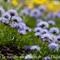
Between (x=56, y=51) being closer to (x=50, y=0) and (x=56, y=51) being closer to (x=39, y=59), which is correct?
(x=39, y=59)

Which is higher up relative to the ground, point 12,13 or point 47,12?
point 12,13

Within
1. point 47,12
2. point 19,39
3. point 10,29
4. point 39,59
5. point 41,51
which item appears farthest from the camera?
point 47,12

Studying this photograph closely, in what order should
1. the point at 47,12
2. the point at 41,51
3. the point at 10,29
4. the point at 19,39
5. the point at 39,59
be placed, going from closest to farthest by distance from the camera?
the point at 39,59 < the point at 41,51 < the point at 19,39 < the point at 10,29 < the point at 47,12

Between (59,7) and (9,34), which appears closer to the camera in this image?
(9,34)

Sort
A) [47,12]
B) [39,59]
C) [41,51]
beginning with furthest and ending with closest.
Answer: [47,12], [41,51], [39,59]

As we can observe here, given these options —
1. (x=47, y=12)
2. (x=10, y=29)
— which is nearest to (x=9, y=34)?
(x=10, y=29)

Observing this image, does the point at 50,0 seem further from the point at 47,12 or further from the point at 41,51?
the point at 41,51

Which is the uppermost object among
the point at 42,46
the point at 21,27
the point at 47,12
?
the point at 21,27

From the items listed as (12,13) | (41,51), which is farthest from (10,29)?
(41,51)

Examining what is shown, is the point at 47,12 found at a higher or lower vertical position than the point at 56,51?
lower
